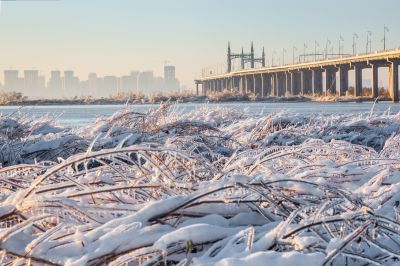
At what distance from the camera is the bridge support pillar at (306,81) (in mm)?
79719

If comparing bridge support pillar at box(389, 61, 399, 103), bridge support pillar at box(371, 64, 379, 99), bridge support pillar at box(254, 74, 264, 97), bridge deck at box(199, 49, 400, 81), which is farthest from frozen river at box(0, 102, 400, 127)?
bridge support pillar at box(254, 74, 264, 97)

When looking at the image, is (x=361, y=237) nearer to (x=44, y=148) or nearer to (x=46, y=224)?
(x=46, y=224)

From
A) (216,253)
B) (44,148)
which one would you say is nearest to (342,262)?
(216,253)

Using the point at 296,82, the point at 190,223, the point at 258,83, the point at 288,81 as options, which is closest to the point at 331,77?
the point at 296,82

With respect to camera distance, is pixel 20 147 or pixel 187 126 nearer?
pixel 20 147

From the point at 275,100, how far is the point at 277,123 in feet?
177

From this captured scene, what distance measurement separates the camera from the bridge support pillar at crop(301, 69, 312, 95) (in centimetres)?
7972

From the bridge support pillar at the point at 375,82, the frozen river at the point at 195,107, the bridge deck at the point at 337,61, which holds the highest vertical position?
the bridge deck at the point at 337,61

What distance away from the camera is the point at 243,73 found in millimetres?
95688

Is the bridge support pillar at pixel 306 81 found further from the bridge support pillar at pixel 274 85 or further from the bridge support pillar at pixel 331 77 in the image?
the bridge support pillar at pixel 274 85

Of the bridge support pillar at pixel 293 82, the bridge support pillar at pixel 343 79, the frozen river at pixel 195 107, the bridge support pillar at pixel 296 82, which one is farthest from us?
the bridge support pillar at pixel 296 82

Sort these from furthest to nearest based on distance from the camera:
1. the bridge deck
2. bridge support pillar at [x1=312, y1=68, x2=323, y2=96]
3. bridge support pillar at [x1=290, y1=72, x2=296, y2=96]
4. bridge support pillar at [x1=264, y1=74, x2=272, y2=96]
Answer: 1. bridge support pillar at [x1=264, y1=74, x2=272, y2=96]
2. bridge support pillar at [x1=290, y1=72, x2=296, y2=96]
3. bridge support pillar at [x1=312, y1=68, x2=323, y2=96]
4. the bridge deck

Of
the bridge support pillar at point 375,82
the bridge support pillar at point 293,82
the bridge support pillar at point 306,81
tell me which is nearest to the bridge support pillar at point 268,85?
the bridge support pillar at point 293,82

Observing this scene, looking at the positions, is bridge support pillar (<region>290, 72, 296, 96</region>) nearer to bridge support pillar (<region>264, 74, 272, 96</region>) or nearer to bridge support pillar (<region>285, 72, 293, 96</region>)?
bridge support pillar (<region>285, 72, 293, 96</region>)
